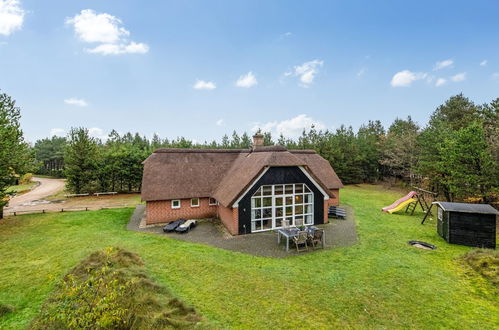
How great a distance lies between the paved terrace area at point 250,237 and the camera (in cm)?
1101

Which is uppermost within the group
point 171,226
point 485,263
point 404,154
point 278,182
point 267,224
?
point 404,154

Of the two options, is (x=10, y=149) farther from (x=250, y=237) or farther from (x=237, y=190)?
(x=250, y=237)

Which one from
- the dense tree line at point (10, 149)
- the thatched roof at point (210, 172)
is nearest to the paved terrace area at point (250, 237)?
the thatched roof at point (210, 172)

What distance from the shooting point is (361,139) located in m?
40.5

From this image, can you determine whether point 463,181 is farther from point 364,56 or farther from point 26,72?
point 26,72

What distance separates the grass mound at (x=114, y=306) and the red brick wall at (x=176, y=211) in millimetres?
7307

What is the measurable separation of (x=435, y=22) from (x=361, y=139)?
23.7 m

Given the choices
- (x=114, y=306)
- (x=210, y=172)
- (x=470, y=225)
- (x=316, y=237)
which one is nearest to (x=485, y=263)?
(x=470, y=225)

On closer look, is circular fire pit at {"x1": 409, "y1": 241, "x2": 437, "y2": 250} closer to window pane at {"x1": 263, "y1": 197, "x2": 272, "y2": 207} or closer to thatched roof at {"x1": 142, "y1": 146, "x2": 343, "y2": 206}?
thatched roof at {"x1": 142, "y1": 146, "x2": 343, "y2": 206}

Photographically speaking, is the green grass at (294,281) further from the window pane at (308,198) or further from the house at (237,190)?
the window pane at (308,198)

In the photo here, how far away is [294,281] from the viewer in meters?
8.03

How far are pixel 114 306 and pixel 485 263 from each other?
507 inches

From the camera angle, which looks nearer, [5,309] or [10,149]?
[5,309]

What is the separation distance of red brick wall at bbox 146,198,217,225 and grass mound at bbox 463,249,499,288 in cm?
1391
